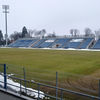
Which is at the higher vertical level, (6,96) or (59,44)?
(59,44)

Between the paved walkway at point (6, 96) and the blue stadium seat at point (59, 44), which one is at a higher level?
the blue stadium seat at point (59, 44)

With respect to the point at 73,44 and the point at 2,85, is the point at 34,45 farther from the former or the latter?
the point at 2,85

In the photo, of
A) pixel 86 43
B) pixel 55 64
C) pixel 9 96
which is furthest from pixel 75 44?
pixel 9 96

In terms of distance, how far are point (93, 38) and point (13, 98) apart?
217 feet

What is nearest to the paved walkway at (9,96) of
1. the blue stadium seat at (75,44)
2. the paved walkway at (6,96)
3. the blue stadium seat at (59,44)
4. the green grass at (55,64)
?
the paved walkway at (6,96)

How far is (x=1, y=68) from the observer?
10375 millimetres

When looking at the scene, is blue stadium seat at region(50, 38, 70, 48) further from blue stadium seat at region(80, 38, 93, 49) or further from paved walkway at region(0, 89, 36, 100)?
paved walkway at region(0, 89, 36, 100)

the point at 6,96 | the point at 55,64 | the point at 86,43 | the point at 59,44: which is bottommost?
the point at 55,64

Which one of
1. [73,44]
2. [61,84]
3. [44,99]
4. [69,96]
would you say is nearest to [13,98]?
[44,99]

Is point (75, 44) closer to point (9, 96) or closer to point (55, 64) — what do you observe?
point (55, 64)

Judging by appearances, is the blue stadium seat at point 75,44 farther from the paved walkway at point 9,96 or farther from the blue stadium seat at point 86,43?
the paved walkway at point 9,96

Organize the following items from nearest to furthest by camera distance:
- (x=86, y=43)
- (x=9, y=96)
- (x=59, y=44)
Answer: (x=9, y=96) → (x=86, y=43) → (x=59, y=44)

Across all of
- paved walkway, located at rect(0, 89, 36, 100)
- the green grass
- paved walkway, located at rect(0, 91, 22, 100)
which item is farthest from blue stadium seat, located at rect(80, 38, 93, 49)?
paved walkway, located at rect(0, 91, 22, 100)

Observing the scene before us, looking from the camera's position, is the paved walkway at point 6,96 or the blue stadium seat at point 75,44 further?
the blue stadium seat at point 75,44
